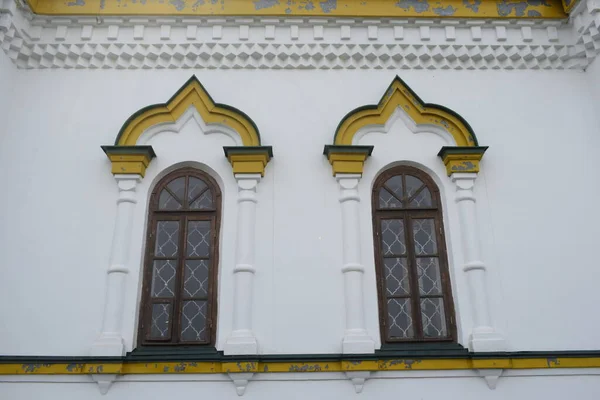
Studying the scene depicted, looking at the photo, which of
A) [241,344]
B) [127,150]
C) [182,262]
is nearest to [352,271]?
[241,344]

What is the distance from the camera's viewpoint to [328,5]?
585cm

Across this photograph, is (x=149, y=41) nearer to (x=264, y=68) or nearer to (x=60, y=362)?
(x=264, y=68)

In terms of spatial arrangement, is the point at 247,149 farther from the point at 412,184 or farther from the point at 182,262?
the point at 412,184

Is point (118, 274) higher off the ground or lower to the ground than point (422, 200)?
lower

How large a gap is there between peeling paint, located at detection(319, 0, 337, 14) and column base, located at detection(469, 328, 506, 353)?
352cm

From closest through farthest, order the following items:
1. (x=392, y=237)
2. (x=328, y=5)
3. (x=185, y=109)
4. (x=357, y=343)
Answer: (x=357, y=343)
(x=392, y=237)
(x=185, y=109)
(x=328, y=5)

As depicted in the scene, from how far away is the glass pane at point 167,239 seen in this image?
5.19 m

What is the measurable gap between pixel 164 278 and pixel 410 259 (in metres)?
2.26

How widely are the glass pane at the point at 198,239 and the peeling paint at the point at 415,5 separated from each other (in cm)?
305

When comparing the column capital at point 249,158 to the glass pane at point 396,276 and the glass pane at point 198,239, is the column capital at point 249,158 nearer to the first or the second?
the glass pane at point 198,239

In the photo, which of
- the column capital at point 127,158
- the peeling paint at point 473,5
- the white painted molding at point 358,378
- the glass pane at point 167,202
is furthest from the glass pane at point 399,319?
the peeling paint at point 473,5

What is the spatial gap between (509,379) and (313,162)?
102 inches

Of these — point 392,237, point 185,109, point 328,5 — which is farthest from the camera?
point 328,5

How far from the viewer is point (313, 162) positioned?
17.7 feet
